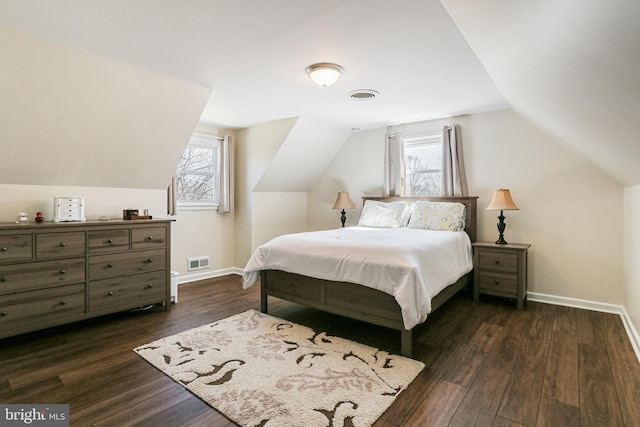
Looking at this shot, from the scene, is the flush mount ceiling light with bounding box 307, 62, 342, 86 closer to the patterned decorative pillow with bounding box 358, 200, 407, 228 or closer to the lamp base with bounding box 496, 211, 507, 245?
the patterned decorative pillow with bounding box 358, 200, 407, 228

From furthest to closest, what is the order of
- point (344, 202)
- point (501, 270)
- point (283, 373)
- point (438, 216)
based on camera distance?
point (344, 202)
point (438, 216)
point (501, 270)
point (283, 373)

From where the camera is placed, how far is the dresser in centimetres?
251

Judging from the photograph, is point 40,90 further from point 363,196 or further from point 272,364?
point 363,196

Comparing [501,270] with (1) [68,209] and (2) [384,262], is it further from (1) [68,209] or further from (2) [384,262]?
(1) [68,209]

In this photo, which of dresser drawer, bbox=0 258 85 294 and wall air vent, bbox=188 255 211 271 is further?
wall air vent, bbox=188 255 211 271

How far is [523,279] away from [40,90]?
4.57 metres

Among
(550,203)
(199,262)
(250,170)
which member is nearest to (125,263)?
(199,262)

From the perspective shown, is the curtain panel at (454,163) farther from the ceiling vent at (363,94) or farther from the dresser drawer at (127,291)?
the dresser drawer at (127,291)

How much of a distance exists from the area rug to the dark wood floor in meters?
0.09

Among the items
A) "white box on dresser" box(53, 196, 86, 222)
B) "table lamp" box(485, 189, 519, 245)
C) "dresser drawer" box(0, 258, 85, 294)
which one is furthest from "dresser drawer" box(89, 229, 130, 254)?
"table lamp" box(485, 189, 519, 245)

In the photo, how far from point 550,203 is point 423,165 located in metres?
1.57

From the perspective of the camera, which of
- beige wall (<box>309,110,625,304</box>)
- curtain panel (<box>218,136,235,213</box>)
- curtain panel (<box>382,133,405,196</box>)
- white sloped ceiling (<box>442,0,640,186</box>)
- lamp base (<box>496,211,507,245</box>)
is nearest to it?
white sloped ceiling (<box>442,0,640,186</box>)

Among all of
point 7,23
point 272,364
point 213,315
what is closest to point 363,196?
point 213,315

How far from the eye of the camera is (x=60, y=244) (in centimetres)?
272
